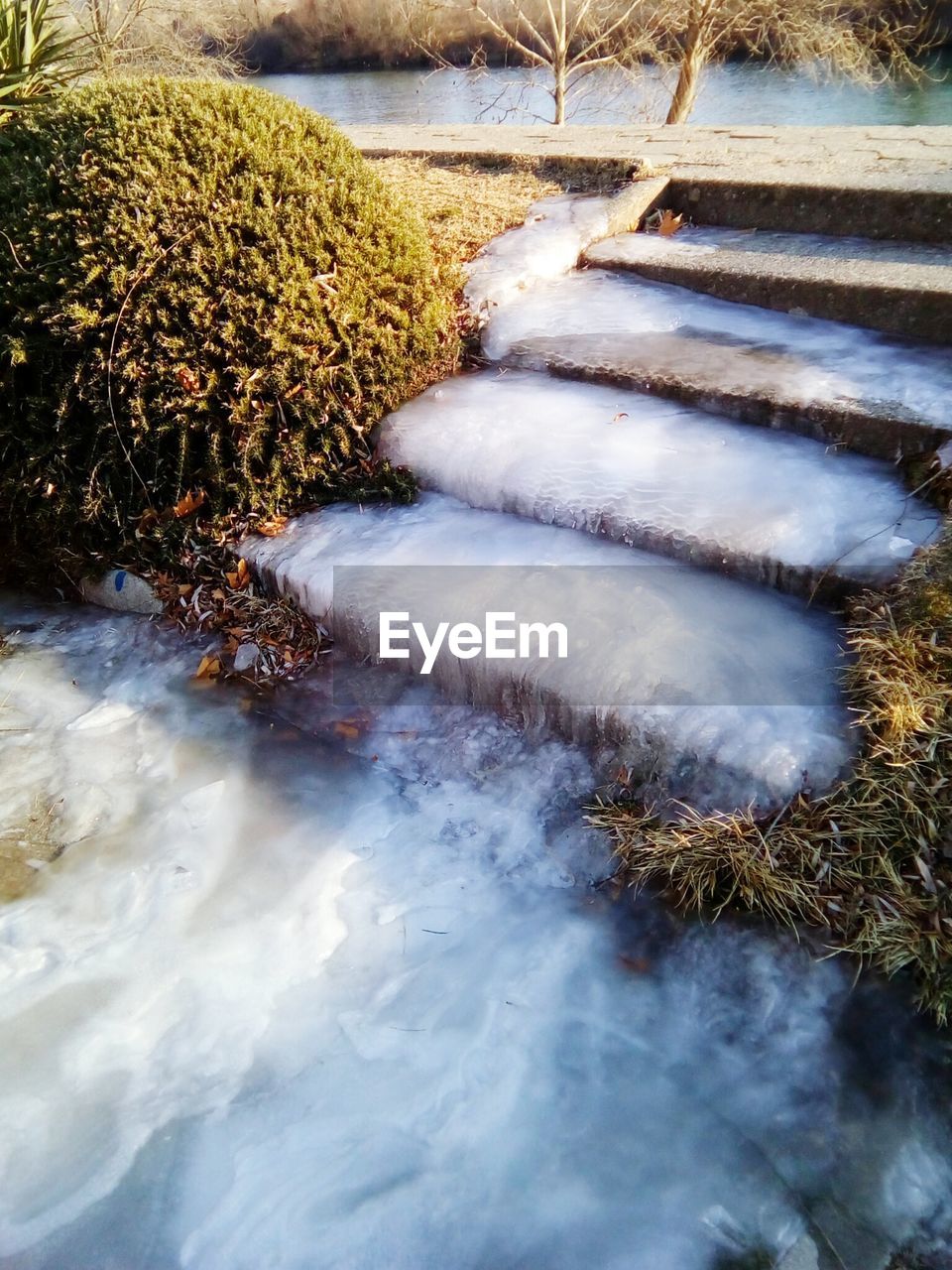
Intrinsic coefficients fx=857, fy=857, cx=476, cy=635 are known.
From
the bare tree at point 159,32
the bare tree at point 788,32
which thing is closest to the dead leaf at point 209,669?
the bare tree at point 788,32

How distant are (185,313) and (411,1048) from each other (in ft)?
8.40

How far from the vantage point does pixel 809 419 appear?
3145mm

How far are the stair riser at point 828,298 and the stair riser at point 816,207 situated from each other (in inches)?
26.8

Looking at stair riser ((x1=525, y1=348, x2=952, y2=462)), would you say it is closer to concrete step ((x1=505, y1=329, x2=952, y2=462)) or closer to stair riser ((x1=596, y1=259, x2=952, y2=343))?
concrete step ((x1=505, y1=329, x2=952, y2=462))

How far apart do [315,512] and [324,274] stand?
899mm

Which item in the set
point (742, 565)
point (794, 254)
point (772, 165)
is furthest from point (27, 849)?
point (772, 165)

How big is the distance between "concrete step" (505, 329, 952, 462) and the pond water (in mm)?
10461

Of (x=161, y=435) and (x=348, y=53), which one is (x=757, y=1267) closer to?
(x=161, y=435)

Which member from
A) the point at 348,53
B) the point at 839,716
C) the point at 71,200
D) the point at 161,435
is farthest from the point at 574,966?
the point at 348,53

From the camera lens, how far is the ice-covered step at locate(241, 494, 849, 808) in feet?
7.80

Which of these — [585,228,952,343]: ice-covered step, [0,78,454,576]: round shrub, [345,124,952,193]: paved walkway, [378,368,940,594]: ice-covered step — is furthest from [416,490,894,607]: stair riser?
[345,124,952,193]: paved walkway

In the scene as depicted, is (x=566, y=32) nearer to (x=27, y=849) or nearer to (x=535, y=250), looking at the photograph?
(x=535, y=250)

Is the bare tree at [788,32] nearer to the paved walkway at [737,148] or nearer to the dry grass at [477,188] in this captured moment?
the paved walkway at [737,148]

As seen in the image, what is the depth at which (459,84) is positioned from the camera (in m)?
18.1
